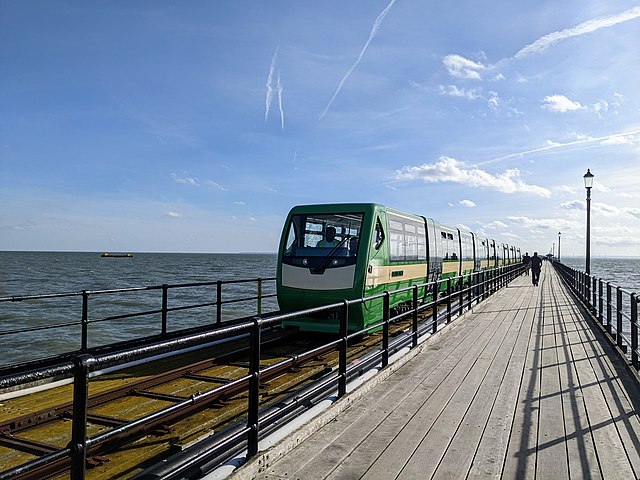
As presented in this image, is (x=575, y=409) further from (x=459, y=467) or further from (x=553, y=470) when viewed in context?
(x=459, y=467)

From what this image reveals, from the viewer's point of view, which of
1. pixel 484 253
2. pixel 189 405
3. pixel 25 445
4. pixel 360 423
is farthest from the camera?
pixel 484 253

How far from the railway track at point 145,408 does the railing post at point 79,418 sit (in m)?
0.52

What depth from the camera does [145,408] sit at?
5.61 metres

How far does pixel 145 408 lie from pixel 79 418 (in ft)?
10.9

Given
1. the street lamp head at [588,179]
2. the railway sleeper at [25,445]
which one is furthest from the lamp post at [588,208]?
the railway sleeper at [25,445]

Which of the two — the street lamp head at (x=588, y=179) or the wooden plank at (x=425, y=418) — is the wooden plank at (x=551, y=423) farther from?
the street lamp head at (x=588, y=179)

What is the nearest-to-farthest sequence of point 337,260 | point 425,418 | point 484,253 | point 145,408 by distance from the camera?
1. point 425,418
2. point 145,408
3. point 337,260
4. point 484,253

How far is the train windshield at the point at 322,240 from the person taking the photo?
10.2 metres

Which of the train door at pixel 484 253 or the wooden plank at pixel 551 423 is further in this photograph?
the train door at pixel 484 253

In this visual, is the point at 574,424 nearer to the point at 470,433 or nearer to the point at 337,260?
the point at 470,433

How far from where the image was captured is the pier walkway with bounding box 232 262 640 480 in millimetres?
3965

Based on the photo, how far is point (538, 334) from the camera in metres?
10.7

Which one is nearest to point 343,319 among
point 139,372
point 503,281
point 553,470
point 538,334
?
point 553,470

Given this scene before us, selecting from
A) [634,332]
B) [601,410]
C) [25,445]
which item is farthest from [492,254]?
[25,445]
